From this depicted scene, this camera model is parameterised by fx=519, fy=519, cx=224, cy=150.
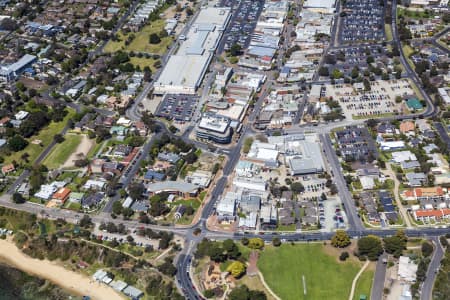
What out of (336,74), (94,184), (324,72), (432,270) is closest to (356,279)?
(432,270)

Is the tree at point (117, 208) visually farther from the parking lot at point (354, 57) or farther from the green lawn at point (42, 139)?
the parking lot at point (354, 57)

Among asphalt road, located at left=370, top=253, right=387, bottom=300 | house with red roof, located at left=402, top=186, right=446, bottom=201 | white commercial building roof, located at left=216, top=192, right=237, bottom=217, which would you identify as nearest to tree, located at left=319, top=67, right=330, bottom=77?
house with red roof, located at left=402, top=186, right=446, bottom=201

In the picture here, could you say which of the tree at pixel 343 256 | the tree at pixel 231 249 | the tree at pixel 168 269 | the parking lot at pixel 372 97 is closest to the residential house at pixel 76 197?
the tree at pixel 168 269

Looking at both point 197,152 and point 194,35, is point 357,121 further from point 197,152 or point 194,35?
point 194,35

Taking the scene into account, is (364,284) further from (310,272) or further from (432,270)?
(432,270)

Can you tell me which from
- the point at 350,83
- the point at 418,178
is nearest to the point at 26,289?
the point at 418,178

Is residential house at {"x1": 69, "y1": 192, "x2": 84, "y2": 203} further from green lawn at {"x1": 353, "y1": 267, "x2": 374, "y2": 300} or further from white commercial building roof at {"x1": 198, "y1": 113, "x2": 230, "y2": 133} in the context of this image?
green lawn at {"x1": 353, "y1": 267, "x2": 374, "y2": 300}
